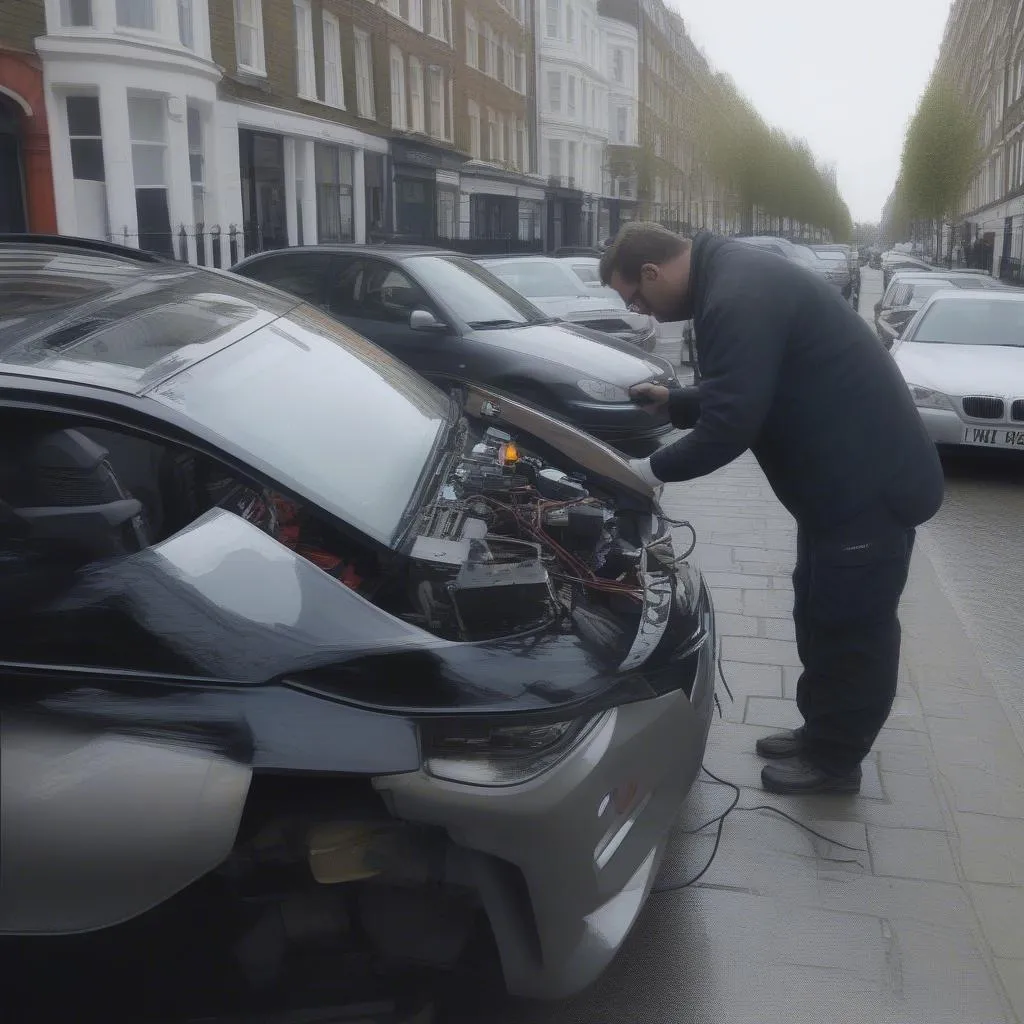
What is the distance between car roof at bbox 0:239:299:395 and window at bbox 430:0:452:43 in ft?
107

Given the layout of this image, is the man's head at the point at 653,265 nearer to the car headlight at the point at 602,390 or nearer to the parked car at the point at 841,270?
the car headlight at the point at 602,390

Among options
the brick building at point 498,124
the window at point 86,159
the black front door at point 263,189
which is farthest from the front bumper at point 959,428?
the brick building at point 498,124

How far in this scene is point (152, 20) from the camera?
19422 mm

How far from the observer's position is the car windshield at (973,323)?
9.91m

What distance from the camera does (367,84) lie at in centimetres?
2905

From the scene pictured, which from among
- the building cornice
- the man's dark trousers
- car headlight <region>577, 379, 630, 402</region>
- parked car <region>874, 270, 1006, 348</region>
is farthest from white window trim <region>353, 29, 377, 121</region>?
the man's dark trousers

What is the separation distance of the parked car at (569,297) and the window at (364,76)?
15.1 m

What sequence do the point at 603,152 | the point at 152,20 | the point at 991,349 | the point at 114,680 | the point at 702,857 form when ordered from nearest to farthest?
the point at 114,680 → the point at 702,857 → the point at 991,349 → the point at 152,20 → the point at 603,152

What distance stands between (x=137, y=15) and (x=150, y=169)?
102 inches

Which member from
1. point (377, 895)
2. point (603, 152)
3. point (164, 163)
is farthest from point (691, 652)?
point (603, 152)

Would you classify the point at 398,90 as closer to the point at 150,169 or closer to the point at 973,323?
the point at 150,169

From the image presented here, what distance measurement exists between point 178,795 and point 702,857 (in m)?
1.79

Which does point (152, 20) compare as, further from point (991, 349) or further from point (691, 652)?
point (691, 652)

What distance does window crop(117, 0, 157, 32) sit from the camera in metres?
19.0
